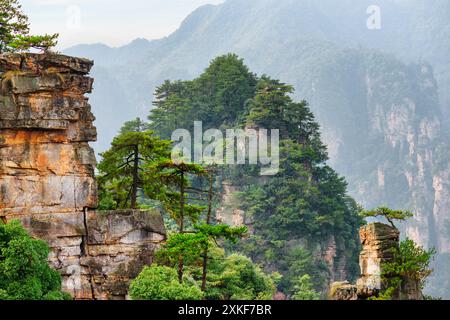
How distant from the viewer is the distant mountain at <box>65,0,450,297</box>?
108750 mm

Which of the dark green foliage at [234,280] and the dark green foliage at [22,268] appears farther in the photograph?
the dark green foliage at [234,280]

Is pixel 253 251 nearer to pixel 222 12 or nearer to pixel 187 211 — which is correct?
pixel 187 211

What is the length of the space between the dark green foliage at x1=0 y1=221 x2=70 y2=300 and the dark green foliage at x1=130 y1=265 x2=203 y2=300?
5.93ft

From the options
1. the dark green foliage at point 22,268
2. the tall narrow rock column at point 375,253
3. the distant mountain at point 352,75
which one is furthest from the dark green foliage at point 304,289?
the distant mountain at point 352,75

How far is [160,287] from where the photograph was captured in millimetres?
18953

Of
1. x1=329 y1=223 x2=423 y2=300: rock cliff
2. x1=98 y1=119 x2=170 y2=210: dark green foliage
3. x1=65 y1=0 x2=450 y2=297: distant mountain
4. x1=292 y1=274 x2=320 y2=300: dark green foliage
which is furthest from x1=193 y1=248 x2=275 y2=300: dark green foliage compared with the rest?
x1=65 y1=0 x2=450 y2=297: distant mountain

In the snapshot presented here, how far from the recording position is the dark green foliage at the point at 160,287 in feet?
61.1

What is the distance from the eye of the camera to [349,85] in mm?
128625

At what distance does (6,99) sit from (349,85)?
111m

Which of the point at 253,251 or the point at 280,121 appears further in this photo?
the point at 280,121

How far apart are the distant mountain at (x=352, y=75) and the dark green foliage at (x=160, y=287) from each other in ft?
219

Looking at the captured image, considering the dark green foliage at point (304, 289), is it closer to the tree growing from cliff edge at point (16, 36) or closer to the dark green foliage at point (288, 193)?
the dark green foliage at point (288, 193)

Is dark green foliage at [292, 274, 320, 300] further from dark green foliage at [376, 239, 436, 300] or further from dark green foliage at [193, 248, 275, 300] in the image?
dark green foliage at [376, 239, 436, 300]
